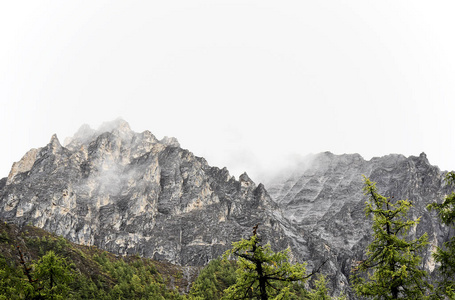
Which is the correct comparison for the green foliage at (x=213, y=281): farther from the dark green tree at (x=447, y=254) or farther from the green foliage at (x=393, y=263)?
the dark green tree at (x=447, y=254)

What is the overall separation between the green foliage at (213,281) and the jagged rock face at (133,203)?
38.2 meters

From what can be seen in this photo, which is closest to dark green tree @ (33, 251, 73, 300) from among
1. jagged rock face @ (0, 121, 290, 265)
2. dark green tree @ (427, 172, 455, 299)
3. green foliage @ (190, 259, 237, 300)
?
dark green tree @ (427, 172, 455, 299)

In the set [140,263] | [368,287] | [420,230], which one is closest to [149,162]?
[140,263]

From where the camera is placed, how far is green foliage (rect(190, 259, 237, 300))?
85731mm

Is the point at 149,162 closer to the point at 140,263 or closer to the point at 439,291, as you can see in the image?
the point at 140,263

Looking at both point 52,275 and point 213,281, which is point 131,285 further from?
point 52,275

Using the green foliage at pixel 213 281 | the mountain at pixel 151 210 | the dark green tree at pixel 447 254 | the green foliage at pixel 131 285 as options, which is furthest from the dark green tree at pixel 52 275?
the mountain at pixel 151 210

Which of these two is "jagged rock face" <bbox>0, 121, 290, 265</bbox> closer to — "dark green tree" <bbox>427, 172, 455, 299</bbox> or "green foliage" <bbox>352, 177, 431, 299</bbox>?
"green foliage" <bbox>352, 177, 431, 299</bbox>

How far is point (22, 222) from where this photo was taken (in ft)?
433

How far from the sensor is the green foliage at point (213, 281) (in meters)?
85.7

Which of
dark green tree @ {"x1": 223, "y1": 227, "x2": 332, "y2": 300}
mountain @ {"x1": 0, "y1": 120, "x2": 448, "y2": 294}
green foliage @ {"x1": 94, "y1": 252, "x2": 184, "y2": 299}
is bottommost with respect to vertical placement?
dark green tree @ {"x1": 223, "y1": 227, "x2": 332, "y2": 300}

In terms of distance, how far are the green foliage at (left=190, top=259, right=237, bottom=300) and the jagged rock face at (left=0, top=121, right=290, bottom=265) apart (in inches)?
1504

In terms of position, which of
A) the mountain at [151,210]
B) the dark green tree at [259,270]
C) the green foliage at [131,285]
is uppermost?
the mountain at [151,210]

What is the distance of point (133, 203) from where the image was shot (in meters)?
164
